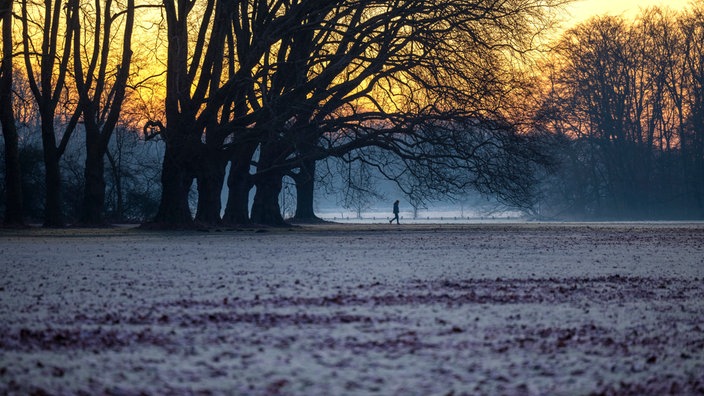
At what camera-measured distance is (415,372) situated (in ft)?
24.6

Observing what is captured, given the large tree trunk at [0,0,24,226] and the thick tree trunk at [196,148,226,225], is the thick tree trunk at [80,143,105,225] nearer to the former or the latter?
the large tree trunk at [0,0,24,226]

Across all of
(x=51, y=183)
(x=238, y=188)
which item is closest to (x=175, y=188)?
(x=238, y=188)

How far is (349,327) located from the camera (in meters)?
10.0

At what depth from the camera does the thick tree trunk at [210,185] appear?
3884cm

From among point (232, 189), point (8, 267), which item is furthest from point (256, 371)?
point (232, 189)

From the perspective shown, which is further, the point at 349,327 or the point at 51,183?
the point at 51,183

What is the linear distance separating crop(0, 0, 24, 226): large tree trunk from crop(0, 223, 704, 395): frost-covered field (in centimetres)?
2049

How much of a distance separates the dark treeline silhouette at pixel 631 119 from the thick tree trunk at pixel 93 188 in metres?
36.9

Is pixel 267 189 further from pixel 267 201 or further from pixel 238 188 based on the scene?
pixel 238 188

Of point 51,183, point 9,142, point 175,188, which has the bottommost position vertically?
point 175,188

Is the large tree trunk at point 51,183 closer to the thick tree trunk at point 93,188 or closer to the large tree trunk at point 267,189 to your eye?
the thick tree trunk at point 93,188

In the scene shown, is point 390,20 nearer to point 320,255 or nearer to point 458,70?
point 458,70

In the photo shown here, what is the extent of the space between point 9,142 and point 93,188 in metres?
3.93

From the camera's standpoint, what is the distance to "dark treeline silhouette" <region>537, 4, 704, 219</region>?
74.7m
